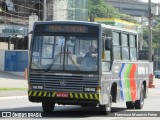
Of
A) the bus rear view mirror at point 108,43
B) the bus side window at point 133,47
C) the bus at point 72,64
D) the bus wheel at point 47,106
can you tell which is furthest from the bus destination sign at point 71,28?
the bus side window at point 133,47

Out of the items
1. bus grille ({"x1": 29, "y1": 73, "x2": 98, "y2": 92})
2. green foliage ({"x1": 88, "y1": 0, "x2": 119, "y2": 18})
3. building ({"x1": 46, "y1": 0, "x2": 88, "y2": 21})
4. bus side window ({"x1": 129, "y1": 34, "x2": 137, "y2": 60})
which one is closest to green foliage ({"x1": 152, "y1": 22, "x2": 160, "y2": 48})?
green foliage ({"x1": 88, "y1": 0, "x2": 119, "y2": 18})

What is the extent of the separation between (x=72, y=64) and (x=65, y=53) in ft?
1.42

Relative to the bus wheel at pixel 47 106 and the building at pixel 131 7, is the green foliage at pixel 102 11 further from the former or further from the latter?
the bus wheel at pixel 47 106

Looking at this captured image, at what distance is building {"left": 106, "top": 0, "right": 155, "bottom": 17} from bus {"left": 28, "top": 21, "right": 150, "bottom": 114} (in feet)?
556

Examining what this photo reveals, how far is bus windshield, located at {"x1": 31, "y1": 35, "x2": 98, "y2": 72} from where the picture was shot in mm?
18938

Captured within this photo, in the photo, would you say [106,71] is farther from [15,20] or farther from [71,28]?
[15,20]

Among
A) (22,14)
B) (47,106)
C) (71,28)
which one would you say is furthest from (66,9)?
(71,28)

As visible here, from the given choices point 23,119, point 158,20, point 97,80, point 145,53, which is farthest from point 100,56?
point 158,20

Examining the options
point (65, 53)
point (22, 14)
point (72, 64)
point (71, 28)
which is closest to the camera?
point (72, 64)

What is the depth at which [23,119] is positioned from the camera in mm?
17359

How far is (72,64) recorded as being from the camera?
18.9 m

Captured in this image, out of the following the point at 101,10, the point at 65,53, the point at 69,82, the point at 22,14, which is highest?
the point at 101,10

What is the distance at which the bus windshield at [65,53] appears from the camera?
18938 mm

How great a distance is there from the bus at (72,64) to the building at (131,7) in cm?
16937
